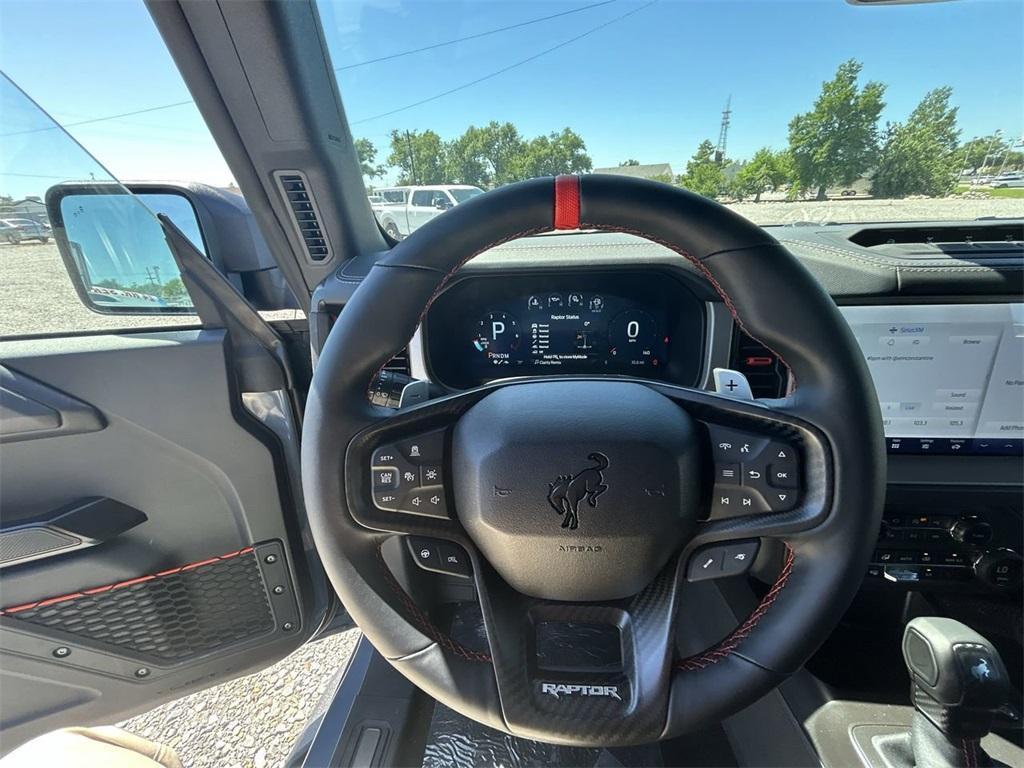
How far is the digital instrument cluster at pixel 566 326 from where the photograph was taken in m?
1.54

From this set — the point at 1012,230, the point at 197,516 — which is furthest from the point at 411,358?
the point at 1012,230

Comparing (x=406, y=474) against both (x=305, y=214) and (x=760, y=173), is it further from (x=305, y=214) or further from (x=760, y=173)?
(x=760, y=173)

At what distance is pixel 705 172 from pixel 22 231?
1837 millimetres

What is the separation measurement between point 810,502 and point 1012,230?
1413 mm

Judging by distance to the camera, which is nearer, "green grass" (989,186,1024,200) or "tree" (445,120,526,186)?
"green grass" (989,186,1024,200)

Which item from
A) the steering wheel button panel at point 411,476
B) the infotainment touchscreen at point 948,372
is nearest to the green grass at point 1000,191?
the infotainment touchscreen at point 948,372

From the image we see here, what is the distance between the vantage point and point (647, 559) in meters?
0.80

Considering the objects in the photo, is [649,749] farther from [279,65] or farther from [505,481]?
[279,65]

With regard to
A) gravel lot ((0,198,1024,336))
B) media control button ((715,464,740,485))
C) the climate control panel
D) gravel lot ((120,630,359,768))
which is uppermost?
gravel lot ((0,198,1024,336))

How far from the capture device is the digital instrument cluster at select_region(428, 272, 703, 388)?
5.06 feet

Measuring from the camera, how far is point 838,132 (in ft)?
4.81

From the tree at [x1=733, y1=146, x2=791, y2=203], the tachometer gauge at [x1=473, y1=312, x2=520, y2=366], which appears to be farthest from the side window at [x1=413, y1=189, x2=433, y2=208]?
the tree at [x1=733, y1=146, x2=791, y2=203]

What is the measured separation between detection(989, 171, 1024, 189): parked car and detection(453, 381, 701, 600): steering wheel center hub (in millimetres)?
1308

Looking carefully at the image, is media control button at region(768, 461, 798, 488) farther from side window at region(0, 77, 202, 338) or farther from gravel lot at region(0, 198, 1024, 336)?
side window at region(0, 77, 202, 338)
